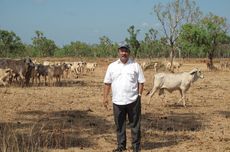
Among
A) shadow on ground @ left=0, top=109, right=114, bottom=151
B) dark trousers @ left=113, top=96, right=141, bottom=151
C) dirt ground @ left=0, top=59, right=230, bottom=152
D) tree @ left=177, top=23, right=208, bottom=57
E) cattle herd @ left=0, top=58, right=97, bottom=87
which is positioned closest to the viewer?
dark trousers @ left=113, top=96, right=141, bottom=151

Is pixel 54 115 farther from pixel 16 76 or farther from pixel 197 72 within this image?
pixel 16 76

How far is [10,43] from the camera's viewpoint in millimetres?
61656

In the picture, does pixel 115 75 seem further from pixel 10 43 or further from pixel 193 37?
pixel 10 43

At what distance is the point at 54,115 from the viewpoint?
44.2ft

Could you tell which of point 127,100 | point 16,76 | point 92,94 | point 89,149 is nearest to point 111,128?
point 89,149

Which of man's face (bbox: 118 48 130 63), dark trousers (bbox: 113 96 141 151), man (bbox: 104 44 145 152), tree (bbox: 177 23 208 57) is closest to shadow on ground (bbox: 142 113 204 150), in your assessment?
dark trousers (bbox: 113 96 141 151)

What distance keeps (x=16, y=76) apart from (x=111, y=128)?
14800 millimetres

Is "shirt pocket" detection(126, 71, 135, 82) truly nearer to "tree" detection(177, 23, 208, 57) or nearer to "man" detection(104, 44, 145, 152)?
"man" detection(104, 44, 145, 152)

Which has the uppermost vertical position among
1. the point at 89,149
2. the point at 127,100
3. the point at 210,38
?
the point at 210,38

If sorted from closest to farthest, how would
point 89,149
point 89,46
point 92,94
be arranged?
point 89,149
point 92,94
point 89,46

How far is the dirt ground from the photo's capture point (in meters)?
9.45

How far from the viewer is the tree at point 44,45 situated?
81.6 metres

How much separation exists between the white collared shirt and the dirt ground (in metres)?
1.35

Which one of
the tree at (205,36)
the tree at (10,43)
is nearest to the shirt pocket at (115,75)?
the tree at (205,36)
